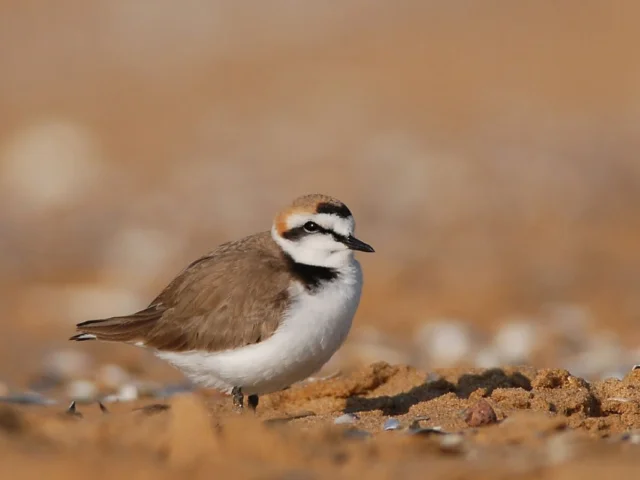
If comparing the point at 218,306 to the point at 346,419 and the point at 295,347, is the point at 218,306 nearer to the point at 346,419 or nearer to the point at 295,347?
the point at 295,347

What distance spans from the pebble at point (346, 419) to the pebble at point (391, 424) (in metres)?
0.21

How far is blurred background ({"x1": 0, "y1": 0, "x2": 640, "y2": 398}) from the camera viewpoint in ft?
42.2

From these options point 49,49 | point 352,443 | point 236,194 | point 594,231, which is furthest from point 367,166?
point 352,443

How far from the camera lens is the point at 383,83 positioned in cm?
2748

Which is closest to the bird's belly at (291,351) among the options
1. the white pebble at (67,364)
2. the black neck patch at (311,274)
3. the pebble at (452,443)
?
the black neck patch at (311,274)

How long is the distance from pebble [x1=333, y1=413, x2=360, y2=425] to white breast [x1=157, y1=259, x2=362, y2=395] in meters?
0.43

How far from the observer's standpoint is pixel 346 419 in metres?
6.28

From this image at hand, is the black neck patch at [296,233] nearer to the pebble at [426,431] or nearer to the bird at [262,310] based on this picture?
the bird at [262,310]

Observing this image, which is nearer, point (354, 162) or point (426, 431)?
point (426, 431)

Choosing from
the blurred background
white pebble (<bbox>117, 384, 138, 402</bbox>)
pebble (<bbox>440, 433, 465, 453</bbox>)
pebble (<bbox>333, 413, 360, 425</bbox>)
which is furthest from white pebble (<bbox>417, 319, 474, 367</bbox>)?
pebble (<bbox>440, 433, 465, 453</bbox>)

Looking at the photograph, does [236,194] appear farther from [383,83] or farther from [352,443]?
[352,443]

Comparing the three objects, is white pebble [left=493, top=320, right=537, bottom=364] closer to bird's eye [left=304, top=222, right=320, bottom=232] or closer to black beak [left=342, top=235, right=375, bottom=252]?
black beak [left=342, top=235, right=375, bottom=252]

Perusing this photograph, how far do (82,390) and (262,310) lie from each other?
2.90 metres

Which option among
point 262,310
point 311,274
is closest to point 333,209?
point 311,274
